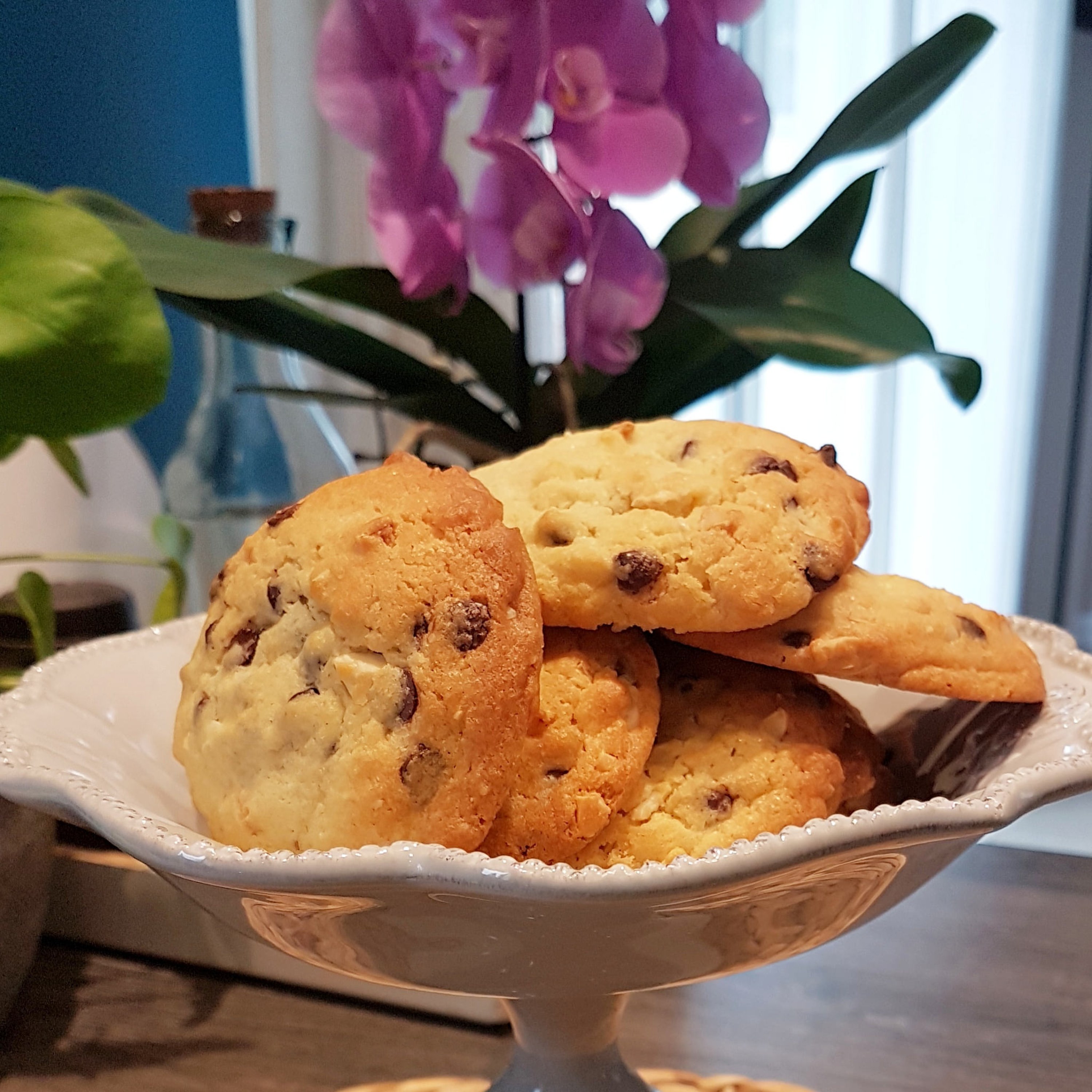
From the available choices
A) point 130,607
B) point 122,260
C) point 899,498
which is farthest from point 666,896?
point 899,498

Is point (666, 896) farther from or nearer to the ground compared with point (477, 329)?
nearer to the ground

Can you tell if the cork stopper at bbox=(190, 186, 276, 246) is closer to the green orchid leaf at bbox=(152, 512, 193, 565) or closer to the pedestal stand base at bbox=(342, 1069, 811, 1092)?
the green orchid leaf at bbox=(152, 512, 193, 565)

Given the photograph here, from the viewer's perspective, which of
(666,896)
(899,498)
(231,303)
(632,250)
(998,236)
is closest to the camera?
(666,896)

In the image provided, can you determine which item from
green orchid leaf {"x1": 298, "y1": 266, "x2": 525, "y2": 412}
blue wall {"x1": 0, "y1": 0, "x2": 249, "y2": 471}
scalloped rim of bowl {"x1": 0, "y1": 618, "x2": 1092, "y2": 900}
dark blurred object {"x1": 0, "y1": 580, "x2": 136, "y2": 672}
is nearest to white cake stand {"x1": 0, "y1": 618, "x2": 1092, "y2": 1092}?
scalloped rim of bowl {"x1": 0, "y1": 618, "x2": 1092, "y2": 900}

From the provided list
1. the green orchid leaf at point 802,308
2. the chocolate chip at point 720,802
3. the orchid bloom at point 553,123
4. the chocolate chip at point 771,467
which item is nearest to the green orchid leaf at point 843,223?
Answer: the green orchid leaf at point 802,308

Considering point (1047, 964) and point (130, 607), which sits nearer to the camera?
point (1047, 964)

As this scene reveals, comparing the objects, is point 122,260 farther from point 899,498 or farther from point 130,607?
point 899,498

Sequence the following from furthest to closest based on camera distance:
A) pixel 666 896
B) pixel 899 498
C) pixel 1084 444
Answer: pixel 1084 444
pixel 899 498
pixel 666 896

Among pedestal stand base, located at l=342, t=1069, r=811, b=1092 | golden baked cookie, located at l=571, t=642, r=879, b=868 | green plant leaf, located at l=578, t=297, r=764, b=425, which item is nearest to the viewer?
golden baked cookie, located at l=571, t=642, r=879, b=868
